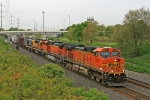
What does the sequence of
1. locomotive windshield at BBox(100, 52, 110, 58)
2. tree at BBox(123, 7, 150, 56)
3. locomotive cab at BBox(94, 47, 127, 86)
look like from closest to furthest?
locomotive cab at BBox(94, 47, 127, 86), locomotive windshield at BBox(100, 52, 110, 58), tree at BBox(123, 7, 150, 56)

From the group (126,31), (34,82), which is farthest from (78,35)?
(34,82)

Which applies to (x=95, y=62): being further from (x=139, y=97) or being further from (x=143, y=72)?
(x=143, y=72)

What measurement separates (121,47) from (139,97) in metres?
25.0

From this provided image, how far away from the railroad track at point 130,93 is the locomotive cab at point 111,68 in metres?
0.71

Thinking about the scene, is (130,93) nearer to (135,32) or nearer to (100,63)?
(100,63)

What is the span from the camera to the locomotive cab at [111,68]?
734 inches

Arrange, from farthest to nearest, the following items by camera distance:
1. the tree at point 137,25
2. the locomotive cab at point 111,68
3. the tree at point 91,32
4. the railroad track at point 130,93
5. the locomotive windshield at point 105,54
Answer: the tree at point 91,32, the tree at point 137,25, the locomotive windshield at point 105,54, the locomotive cab at point 111,68, the railroad track at point 130,93

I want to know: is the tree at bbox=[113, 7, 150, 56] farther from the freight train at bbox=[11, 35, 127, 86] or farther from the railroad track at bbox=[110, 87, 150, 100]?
the railroad track at bbox=[110, 87, 150, 100]

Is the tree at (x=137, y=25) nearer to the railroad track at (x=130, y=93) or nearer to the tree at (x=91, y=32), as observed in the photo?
the tree at (x=91, y=32)

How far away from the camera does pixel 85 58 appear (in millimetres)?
22453

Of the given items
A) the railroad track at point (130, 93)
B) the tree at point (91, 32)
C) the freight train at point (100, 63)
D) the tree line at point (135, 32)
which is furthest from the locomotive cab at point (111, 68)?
Answer: the tree at point (91, 32)

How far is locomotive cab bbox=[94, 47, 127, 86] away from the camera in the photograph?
61.2ft

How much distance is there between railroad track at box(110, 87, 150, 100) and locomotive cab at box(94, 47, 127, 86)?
2.33ft

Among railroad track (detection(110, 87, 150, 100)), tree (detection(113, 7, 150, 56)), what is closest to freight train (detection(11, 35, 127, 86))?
railroad track (detection(110, 87, 150, 100))
